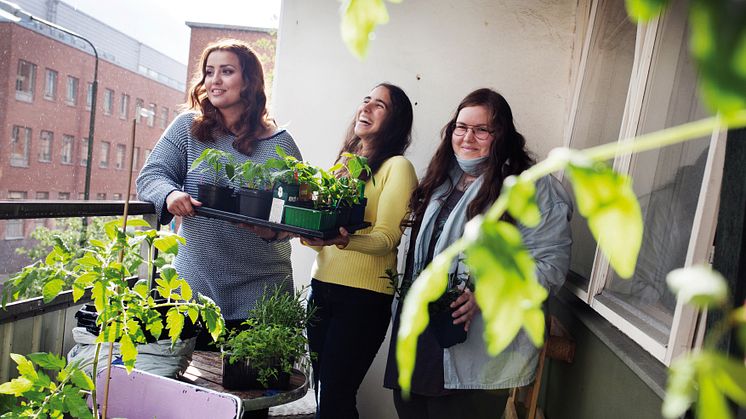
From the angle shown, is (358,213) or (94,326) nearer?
(94,326)

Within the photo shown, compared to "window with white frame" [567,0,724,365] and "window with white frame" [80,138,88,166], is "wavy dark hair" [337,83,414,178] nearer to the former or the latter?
"window with white frame" [567,0,724,365]

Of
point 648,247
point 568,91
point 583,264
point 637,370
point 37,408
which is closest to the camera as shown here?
point 37,408

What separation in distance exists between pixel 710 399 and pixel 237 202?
6.61 ft

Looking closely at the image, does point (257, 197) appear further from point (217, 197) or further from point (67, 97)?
point (67, 97)

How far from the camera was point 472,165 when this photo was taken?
7.19 ft

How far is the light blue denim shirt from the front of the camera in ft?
6.75

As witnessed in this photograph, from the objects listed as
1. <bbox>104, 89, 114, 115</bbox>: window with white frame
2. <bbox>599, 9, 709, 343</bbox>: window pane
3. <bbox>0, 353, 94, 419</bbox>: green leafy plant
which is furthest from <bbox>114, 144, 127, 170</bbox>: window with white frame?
<bbox>0, 353, 94, 419</bbox>: green leafy plant

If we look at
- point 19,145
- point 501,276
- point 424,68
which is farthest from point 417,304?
point 19,145

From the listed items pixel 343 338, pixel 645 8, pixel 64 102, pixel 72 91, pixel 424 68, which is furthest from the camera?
pixel 72 91

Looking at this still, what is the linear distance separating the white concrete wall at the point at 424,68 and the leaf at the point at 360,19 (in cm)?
295

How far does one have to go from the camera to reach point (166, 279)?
3.88 feet

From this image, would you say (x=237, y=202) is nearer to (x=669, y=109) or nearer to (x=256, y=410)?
(x=256, y=410)

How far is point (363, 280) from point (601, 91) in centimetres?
138

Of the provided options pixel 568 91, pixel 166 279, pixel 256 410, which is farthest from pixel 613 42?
pixel 166 279
